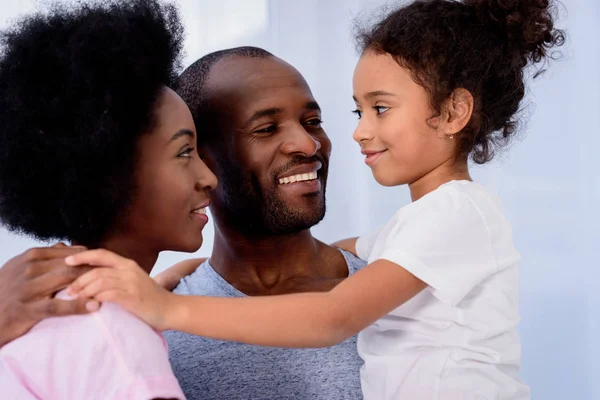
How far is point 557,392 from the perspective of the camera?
262 cm

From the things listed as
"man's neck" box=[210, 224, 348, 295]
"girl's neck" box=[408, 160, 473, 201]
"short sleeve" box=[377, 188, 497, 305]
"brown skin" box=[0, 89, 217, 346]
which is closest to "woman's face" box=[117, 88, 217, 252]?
"brown skin" box=[0, 89, 217, 346]

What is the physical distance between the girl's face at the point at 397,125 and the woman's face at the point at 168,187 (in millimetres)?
360

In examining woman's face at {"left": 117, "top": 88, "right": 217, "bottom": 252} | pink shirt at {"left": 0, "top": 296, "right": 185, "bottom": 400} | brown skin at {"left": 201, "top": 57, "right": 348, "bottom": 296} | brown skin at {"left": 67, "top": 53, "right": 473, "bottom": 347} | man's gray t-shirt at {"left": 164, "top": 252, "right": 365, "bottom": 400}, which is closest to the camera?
pink shirt at {"left": 0, "top": 296, "right": 185, "bottom": 400}

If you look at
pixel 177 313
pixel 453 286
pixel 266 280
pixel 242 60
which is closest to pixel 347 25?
pixel 242 60

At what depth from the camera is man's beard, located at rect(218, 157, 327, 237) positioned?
6.23 feet

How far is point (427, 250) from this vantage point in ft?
4.67

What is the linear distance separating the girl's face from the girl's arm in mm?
294

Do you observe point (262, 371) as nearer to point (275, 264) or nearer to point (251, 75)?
point (275, 264)

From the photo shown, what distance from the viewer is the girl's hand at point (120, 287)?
120 cm

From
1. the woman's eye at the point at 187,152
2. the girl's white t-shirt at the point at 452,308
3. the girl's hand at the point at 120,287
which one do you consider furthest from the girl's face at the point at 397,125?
the girl's hand at the point at 120,287

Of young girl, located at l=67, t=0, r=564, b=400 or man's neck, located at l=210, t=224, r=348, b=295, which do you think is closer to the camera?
young girl, located at l=67, t=0, r=564, b=400

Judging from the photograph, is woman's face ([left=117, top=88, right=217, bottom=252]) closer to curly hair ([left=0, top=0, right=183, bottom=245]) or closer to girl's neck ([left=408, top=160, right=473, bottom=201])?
curly hair ([left=0, top=0, right=183, bottom=245])

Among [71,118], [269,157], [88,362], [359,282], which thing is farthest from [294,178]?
[88,362]

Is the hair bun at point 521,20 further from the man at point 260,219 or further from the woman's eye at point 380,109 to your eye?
the man at point 260,219
